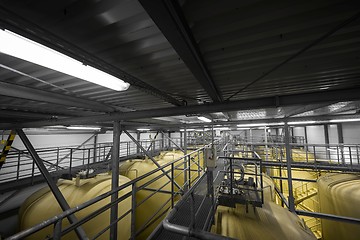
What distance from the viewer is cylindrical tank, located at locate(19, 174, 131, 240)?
2760 millimetres

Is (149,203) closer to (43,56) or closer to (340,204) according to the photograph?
(43,56)

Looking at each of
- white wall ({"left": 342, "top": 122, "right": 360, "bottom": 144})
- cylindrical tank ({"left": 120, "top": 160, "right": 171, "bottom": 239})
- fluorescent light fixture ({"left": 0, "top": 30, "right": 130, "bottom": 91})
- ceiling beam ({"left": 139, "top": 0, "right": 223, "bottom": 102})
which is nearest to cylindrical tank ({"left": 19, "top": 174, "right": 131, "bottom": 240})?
cylindrical tank ({"left": 120, "top": 160, "right": 171, "bottom": 239})

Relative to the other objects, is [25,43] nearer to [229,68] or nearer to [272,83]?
[229,68]

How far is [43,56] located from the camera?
1.12m

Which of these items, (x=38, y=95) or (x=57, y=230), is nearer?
(x=57, y=230)

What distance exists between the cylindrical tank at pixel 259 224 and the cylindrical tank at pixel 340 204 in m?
1.72

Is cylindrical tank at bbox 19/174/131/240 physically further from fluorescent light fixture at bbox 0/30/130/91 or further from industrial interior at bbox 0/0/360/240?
fluorescent light fixture at bbox 0/30/130/91

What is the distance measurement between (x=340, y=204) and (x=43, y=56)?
608 centimetres

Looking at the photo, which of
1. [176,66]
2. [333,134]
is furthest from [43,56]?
[333,134]

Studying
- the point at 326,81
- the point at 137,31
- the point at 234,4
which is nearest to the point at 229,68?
the point at 234,4

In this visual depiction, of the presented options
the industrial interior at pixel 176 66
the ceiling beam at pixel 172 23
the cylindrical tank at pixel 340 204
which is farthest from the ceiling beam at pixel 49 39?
the cylindrical tank at pixel 340 204

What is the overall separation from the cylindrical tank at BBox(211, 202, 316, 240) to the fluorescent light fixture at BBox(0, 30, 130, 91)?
288 centimetres

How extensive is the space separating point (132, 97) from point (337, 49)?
116 inches

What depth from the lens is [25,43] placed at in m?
1.01
